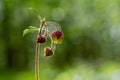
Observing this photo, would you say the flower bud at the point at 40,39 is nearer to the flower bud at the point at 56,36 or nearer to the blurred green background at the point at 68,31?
the flower bud at the point at 56,36

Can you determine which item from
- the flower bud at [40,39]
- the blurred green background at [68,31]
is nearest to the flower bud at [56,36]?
the flower bud at [40,39]

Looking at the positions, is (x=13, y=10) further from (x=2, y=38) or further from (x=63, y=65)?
(x=63, y=65)

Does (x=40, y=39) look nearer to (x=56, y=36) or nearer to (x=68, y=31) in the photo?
(x=56, y=36)

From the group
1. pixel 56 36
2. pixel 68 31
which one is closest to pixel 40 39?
pixel 56 36

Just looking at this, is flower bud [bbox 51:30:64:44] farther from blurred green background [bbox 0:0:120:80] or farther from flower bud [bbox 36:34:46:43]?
blurred green background [bbox 0:0:120:80]

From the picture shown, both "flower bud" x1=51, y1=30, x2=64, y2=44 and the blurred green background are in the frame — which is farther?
the blurred green background

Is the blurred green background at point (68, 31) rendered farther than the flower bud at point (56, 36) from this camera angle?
Yes

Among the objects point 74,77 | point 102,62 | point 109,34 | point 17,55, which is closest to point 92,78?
point 74,77

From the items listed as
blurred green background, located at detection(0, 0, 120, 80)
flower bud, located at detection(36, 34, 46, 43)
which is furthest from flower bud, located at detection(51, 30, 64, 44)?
blurred green background, located at detection(0, 0, 120, 80)
